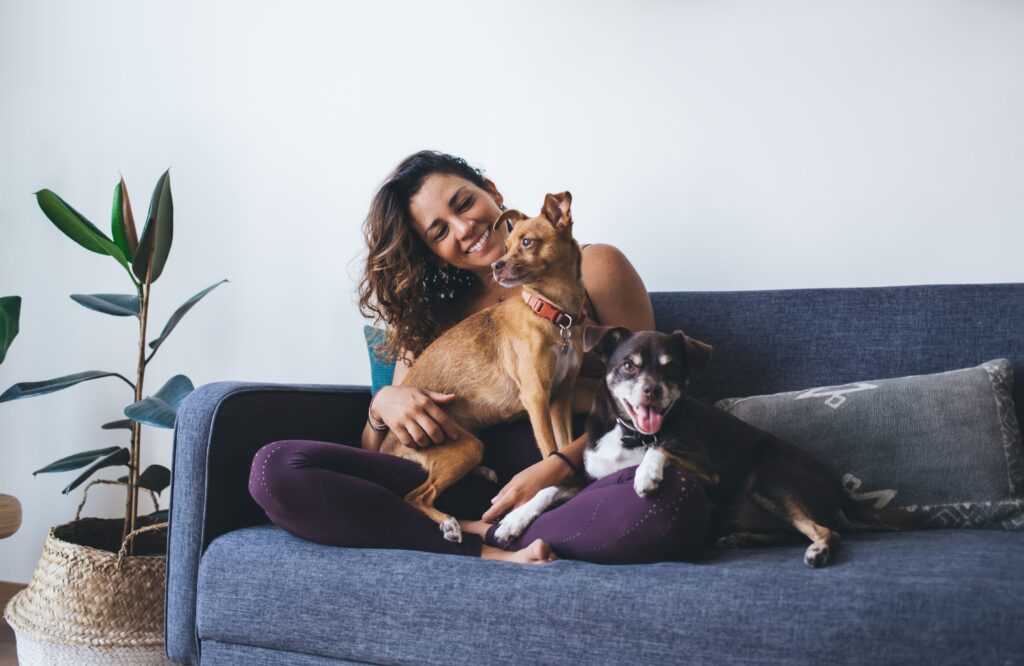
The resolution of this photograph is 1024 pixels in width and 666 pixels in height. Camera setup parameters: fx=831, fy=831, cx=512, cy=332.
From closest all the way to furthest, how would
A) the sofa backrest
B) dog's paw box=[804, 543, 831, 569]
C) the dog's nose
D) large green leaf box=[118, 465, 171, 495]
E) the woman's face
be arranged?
1. dog's paw box=[804, 543, 831, 569]
2. the dog's nose
3. the sofa backrest
4. the woman's face
5. large green leaf box=[118, 465, 171, 495]

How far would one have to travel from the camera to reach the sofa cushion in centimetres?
125

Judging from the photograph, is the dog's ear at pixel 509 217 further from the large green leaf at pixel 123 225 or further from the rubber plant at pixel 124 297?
the large green leaf at pixel 123 225

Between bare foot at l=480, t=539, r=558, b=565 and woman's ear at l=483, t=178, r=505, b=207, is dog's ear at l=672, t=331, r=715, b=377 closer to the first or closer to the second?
bare foot at l=480, t=539, r=558, b=565

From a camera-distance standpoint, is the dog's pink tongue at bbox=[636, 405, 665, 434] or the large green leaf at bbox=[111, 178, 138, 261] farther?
the large green leaf at bbox=[111, 178, 138, 261]

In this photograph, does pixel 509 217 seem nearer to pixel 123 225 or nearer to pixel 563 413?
pixel 563 413

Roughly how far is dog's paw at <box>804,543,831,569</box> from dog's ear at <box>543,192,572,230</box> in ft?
3.43

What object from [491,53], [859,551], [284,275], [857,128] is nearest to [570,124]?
[491,53]

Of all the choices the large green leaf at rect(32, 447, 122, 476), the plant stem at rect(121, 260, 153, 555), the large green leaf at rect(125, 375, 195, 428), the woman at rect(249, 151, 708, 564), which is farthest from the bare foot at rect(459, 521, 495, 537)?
the large green leaf at rect(32, 447, 122, 476)

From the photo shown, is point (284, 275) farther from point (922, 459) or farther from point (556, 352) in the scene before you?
point (922, 459)

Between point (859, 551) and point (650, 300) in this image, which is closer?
point (859, 551)

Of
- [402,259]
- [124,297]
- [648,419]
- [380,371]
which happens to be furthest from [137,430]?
[648,419]

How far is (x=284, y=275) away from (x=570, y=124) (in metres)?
1.28

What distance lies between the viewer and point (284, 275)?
330 cm

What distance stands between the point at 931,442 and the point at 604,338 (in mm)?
770
